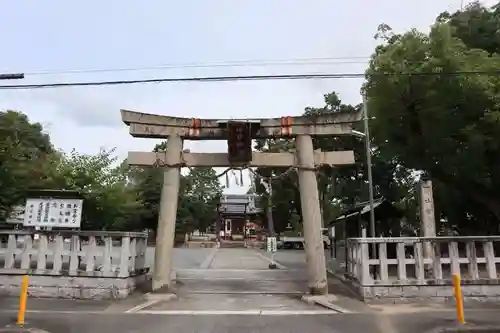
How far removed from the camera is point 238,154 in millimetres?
13641

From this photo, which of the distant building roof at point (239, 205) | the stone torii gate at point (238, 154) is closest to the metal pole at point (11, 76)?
the stone torii gate at point (238, 154)

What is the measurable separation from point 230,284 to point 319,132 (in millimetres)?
6187

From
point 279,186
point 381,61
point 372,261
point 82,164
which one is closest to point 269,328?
point 372,261

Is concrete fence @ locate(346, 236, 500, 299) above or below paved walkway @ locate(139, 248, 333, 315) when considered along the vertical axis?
above

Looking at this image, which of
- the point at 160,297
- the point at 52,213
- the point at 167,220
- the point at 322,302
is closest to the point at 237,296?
the point at 160,297

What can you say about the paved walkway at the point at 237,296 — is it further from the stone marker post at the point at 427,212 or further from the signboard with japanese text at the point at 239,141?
the stone marker post at the point at 427,212

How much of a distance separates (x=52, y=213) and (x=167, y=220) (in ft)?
11.2

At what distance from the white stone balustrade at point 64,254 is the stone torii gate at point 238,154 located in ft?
3.62

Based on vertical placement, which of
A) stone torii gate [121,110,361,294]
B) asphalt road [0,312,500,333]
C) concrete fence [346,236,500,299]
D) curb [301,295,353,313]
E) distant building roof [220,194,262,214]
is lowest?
asphalt road [0,312,500,333]

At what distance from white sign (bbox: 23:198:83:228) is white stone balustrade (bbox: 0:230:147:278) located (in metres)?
0.45

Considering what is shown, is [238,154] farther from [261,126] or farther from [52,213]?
[52,213]

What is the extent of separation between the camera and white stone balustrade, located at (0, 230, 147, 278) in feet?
41.7

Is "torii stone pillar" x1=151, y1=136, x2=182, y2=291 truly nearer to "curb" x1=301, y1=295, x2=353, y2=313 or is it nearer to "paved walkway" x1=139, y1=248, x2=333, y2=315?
"paved walkway" x1=139, y1=248, x2=333, y2=315

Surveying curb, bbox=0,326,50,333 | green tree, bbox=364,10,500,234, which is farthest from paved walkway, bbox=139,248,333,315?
green tree, bbox=364,10,500,234
